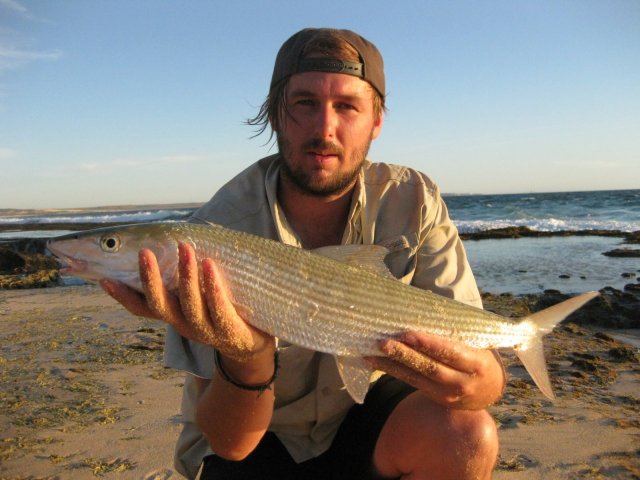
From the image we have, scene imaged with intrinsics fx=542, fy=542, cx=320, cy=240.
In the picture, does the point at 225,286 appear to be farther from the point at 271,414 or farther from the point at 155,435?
the point at 155,435

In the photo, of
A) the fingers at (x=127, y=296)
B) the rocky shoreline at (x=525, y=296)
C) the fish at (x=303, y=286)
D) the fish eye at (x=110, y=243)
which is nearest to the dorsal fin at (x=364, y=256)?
the fish at (x=303, y=286)

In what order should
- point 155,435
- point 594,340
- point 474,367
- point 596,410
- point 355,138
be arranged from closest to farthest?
point 474,367 < point 355,138 < point 155,435 < point 596,410 < point 594,340

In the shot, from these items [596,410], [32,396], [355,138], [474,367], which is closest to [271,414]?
[474,367]

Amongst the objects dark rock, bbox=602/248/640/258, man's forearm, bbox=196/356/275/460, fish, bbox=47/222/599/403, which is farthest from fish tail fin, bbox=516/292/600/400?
dark rock, bbox=602/248/640/258

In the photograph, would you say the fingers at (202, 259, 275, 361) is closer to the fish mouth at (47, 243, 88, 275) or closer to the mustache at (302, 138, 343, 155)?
the fish mouth at (47, 243, 88, 275)

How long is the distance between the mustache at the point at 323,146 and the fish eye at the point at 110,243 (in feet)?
4.95

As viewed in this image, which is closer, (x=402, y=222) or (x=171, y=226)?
(x=171, y=226)

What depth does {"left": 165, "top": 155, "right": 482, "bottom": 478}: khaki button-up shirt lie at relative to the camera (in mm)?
3785

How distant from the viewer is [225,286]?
316 cm

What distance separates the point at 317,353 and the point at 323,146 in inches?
58.5

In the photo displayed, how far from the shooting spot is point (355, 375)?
3246 mm

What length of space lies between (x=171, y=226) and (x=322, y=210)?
1.32 m

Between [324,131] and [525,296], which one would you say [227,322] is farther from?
[525,296]

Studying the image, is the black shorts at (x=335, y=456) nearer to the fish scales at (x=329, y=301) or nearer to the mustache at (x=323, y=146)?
the fish scales at (x=329, y=301)
